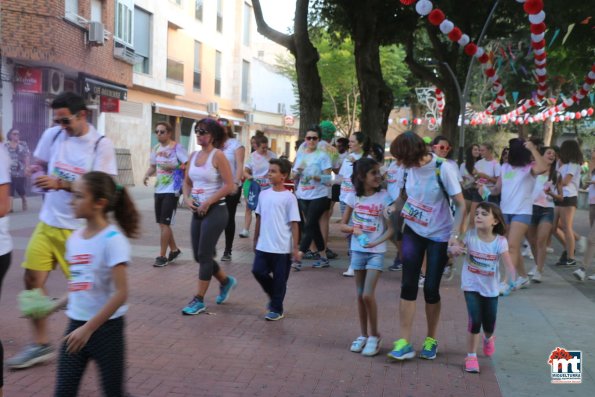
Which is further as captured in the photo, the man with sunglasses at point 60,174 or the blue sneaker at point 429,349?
the blue sneaker at point 429,349

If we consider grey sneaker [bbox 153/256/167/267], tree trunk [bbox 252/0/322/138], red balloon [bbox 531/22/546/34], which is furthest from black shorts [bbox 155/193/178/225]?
red balloon [bbox 531/22/546/34]

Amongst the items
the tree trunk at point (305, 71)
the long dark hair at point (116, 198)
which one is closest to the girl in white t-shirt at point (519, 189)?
the long dark hair at point (116, 198)

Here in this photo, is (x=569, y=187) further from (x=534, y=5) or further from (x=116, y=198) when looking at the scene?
(x=116, y=198)

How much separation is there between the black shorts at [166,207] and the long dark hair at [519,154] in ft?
13.3

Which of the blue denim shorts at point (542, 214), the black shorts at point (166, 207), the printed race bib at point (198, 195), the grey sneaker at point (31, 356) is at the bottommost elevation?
the grey sneaker at point (31, 356)

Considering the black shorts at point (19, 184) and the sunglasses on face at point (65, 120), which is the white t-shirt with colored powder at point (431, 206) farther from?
the black shorts at point (19, 184)

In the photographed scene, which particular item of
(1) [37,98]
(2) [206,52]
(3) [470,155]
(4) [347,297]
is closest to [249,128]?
(2) [206,52]

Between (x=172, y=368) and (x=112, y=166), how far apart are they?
4.87 ft

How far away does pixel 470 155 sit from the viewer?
11.7 metres

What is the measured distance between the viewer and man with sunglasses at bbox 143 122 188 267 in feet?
28.3

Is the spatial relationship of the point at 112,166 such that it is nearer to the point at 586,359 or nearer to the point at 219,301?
the point at 219,301

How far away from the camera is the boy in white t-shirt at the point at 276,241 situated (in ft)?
20.3

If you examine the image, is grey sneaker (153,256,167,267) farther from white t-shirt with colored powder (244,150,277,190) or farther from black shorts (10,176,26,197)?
black shorts (10,176,26,197)

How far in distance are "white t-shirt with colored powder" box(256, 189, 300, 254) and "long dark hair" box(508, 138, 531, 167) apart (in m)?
2.79
